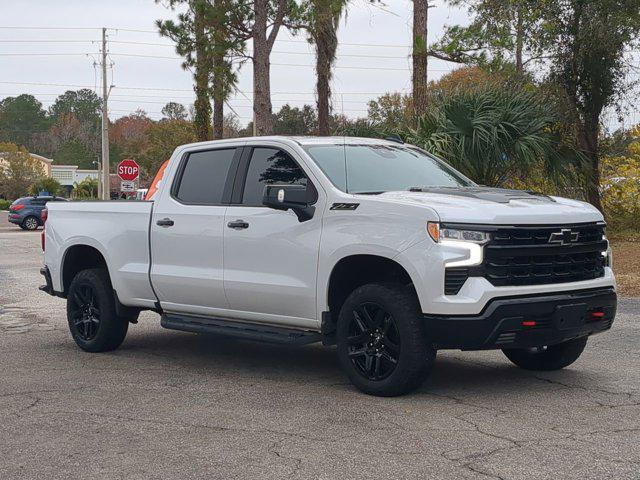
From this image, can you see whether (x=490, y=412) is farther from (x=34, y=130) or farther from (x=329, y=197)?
(x=34, y=130)

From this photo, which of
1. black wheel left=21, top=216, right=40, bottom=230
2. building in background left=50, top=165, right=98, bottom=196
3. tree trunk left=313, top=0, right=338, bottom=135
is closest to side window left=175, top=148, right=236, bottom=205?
tree trunk left=313, top=0, right=338, bottom=135

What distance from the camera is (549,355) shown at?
831 centimetres

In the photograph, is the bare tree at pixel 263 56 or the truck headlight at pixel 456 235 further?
the bare tree at pixel 263 56

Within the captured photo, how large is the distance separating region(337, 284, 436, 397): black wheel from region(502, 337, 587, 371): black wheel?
155 cm

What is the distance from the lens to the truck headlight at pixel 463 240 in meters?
6.86

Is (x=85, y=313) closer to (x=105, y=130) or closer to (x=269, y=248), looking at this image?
(x=269, y=248)

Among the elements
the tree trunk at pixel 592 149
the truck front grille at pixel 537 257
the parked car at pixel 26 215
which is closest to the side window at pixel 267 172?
the truck front grille at pixel 537 257

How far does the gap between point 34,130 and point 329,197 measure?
560 ft

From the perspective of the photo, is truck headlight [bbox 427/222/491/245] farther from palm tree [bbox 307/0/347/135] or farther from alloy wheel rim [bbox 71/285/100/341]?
palm tree [bbox 307/0/347/135]

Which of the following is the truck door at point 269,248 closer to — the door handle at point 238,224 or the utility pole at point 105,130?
the door handle at point 238,224

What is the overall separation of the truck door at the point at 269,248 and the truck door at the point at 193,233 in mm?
139

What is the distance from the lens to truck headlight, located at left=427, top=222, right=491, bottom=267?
6859 mm

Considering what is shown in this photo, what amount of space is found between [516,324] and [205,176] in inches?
130

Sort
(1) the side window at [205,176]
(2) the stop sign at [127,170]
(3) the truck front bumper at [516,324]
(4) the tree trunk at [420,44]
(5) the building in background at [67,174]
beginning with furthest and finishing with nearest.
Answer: (5) the building in background at [67,174]
(2) the stop sign at [127,170]
(4) the tree trunk at [420,44]
(1) the side window at [205,176]
(3) the truck front bumper at [516,324]
